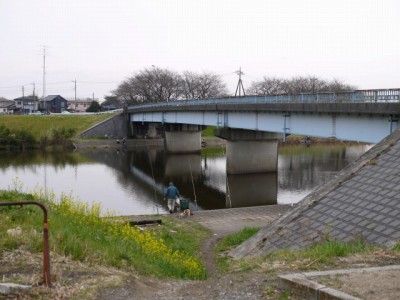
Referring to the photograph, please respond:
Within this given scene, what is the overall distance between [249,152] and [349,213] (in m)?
24.1

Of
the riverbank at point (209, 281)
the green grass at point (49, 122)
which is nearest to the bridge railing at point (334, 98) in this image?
the riverbank at point (209, 281)

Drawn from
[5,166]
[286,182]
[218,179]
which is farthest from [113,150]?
[286,182]

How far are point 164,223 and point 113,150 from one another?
136 feet

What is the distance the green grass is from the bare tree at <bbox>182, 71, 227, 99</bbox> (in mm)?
24473

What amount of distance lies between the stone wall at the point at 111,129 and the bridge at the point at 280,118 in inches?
578

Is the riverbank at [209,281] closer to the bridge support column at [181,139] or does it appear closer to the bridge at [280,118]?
the bridge at [280,118]

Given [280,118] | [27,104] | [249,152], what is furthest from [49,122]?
[27,104]

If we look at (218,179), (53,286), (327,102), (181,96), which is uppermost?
(181,96)

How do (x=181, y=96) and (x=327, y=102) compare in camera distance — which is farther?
(x=181, y=96)

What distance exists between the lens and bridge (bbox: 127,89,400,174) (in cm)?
1736

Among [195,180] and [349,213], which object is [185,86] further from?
[349,213]

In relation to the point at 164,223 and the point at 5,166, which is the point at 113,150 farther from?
the point at 164,223

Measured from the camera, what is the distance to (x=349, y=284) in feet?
16.0

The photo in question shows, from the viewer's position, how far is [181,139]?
51656 millimetres
